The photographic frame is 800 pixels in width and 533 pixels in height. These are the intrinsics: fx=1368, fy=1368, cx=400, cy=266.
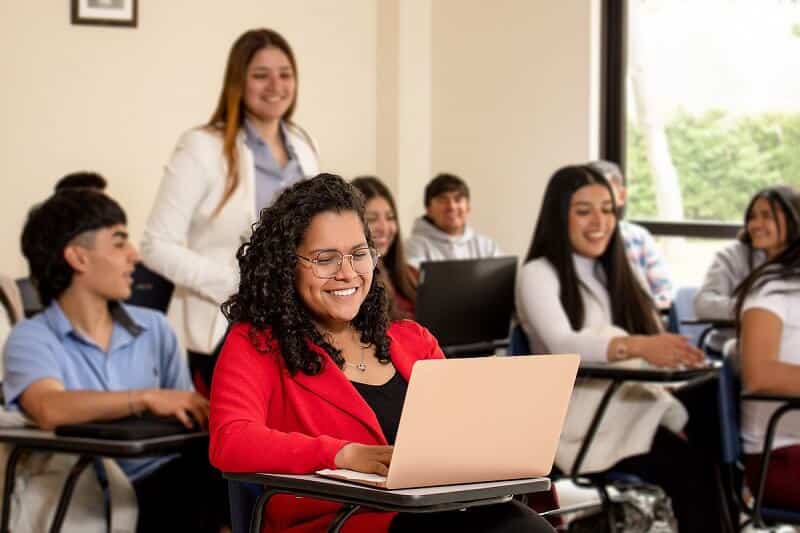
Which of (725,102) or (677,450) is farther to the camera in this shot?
(725,102)

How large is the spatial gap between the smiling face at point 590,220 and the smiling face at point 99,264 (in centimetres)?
134

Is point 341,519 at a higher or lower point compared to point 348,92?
lower

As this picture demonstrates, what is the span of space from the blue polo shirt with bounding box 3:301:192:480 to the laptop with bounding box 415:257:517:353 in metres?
0.91

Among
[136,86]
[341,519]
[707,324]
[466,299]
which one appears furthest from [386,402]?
[136,86]

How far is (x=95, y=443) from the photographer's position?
2.77m

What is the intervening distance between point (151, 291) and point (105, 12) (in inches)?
81.3

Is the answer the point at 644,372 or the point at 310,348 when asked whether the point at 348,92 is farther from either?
the point at 310,348

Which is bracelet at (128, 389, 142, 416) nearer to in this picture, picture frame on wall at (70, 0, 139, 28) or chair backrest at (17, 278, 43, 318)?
chair backrest at (17, 278, 43, 318)

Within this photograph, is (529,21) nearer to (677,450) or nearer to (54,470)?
(677,450)

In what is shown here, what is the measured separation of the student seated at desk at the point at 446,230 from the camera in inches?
219

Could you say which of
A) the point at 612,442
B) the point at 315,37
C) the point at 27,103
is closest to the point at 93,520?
the point at 612,442

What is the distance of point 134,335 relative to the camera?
3.26 meters

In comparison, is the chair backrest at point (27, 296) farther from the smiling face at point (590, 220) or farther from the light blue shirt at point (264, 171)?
the smiling face at point (590, 220)

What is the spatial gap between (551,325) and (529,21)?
306 centimetres
